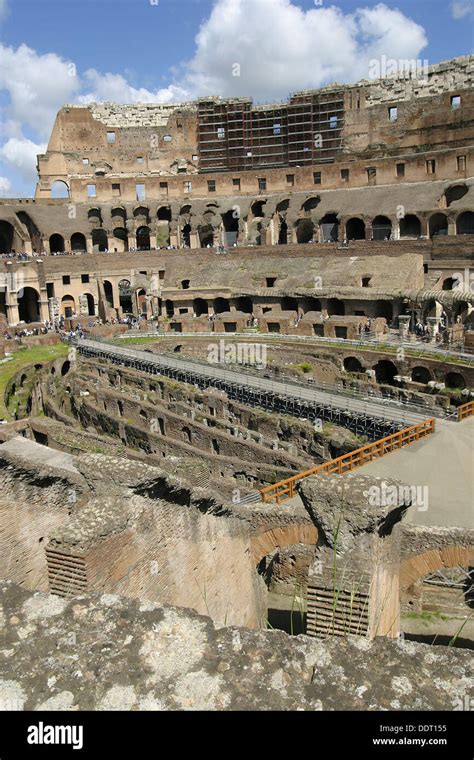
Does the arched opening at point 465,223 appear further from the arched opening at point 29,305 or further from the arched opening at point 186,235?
the arched opening at point 29,305

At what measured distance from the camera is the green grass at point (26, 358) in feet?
93.7

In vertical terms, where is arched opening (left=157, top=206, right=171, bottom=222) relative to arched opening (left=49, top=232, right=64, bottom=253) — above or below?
above

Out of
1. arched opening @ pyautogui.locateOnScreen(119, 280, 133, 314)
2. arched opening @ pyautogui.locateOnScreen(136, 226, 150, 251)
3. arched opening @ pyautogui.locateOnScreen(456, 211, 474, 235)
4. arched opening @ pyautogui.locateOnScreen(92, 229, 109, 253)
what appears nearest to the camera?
arched opening @ pyautogui.locateOnScreen(456, 211, 474, 235)

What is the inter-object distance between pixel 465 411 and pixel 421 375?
380 inches

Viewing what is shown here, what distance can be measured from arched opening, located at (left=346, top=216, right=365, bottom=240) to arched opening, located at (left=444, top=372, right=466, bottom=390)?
21.3 m

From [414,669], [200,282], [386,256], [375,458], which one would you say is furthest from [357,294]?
[414,669]

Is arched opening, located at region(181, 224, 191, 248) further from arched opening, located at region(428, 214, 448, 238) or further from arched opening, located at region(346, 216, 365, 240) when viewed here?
arched opening, located at region(428, 214, 448, 238)

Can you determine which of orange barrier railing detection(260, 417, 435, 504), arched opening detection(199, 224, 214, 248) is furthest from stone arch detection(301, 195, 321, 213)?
orange barrier railing detection(260, 417, 435, 504)

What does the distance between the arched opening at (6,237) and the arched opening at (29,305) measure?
5.73 m

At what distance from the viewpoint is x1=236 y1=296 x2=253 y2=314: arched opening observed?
4131cm

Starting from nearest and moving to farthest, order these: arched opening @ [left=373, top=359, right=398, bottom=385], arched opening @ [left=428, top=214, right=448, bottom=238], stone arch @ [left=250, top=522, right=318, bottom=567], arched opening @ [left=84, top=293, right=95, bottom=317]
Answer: stone arch @ [left=250, top=522, right=318, bottom=567] → arched opening @ [left=373, top=359, right=398, bottom=385] → arched opening @ [left=428, top=214, right=448, bottom=238] → arched opening @ [left=84, top=293, right=95, bottom=317]

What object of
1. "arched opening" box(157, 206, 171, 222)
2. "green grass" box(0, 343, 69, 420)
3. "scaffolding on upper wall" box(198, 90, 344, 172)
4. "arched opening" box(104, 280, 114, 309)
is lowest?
"green grass" box(0, 343, 69, 420)

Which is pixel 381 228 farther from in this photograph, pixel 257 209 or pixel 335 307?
pixel 257 209
